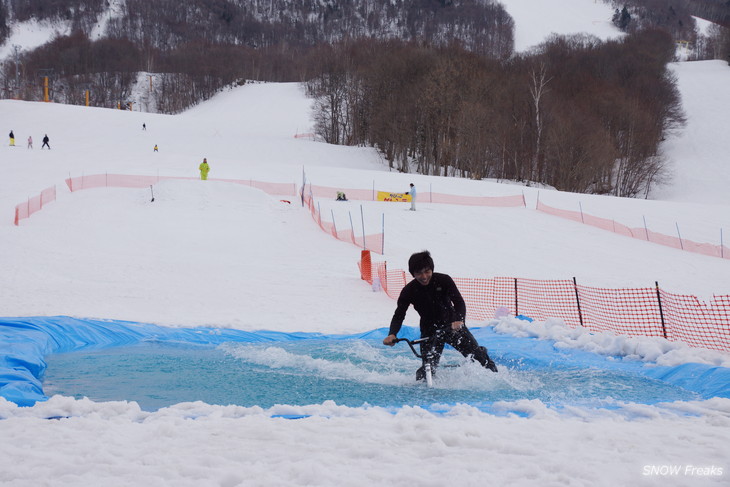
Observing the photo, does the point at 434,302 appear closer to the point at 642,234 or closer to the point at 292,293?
the point at 292,293

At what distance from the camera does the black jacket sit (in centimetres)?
709

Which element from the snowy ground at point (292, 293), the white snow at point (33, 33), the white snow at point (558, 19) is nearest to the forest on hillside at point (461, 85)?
the white snow at point (33, 33)

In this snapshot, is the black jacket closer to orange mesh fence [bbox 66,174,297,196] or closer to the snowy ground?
the snowy ground

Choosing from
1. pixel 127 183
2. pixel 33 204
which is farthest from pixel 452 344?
pixel 127 183

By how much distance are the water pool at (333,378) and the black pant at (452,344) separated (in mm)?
349

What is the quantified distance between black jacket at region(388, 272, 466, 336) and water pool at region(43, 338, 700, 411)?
83 cm

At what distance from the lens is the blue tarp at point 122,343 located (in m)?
7.23

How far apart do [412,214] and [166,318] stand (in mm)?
19909

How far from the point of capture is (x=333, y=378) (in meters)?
8.23

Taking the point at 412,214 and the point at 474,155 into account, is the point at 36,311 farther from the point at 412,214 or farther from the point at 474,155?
the point at 474,155

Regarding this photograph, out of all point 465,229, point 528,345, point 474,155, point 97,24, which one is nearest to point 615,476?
point 528,345

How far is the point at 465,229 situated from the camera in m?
28.8

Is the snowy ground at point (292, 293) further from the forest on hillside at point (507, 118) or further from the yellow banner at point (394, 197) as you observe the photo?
the forest on hillside at point (507, 118)

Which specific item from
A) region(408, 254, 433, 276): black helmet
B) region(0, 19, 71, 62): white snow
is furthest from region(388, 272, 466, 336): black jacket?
region(0, 19, 71, 62): white snow
